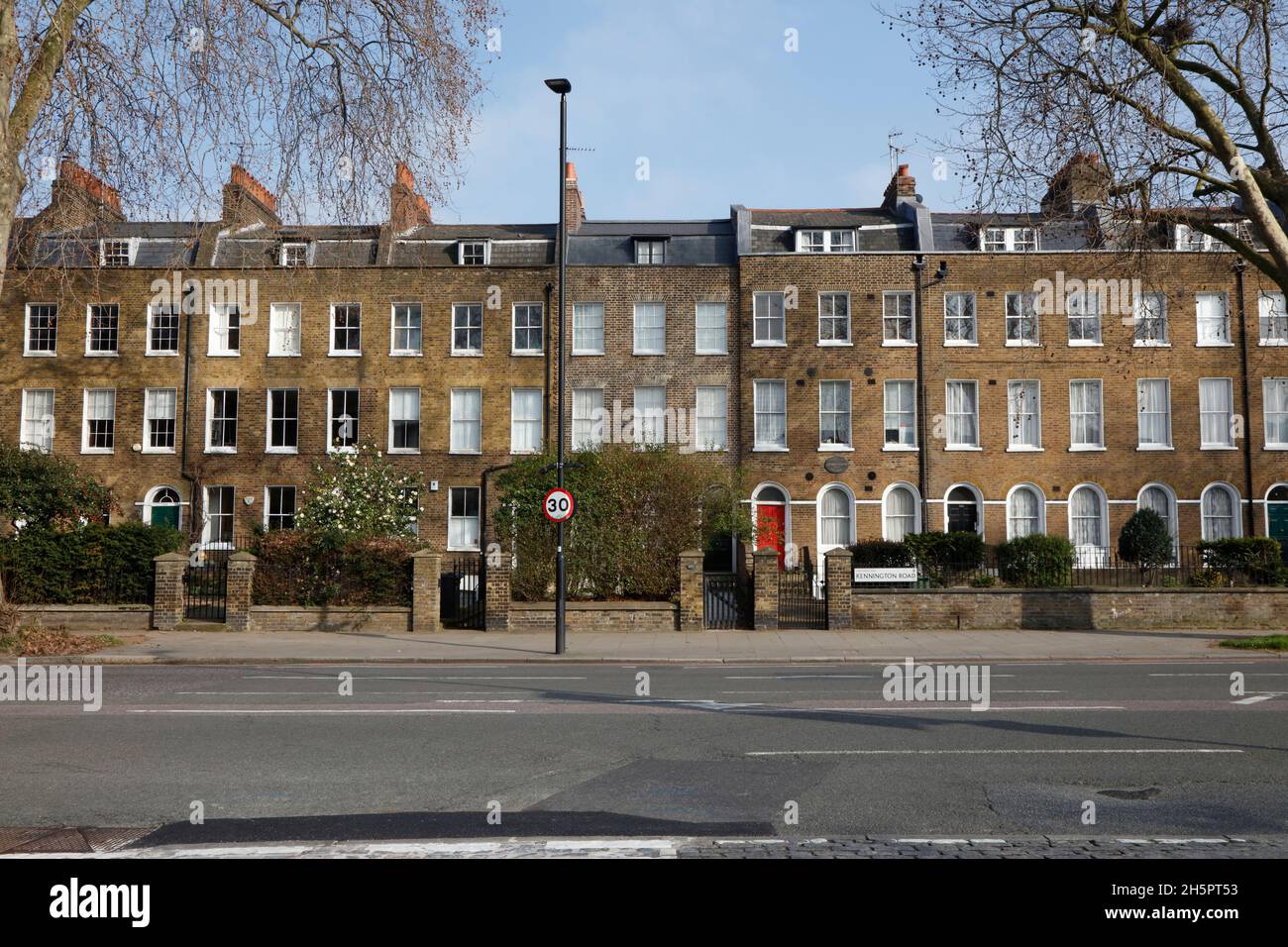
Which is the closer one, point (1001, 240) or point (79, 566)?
point (79, 566)

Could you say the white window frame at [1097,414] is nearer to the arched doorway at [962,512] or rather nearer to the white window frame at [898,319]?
the arched doorway at [962,512]

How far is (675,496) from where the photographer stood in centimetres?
2275

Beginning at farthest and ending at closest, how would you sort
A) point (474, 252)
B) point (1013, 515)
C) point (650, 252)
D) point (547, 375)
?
point (474, 252) < point (650, 252) < point (547, 375) < point (1013, 515)

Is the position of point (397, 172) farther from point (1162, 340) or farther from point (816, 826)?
point (1162, 340)

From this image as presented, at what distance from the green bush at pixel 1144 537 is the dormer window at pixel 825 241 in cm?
1266

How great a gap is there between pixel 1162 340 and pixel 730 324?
13972 millimetres

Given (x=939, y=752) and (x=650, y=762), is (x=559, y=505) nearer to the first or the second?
(x=650, y=762)

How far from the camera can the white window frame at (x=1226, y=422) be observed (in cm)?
3275

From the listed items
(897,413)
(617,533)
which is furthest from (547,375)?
(617,533)

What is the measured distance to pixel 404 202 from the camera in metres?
14.9

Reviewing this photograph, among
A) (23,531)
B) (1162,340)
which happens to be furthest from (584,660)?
(1162,340)

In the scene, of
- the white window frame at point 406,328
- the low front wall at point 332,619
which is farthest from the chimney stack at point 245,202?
the low front wall at point 332,619

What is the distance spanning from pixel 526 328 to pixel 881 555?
47.0ft

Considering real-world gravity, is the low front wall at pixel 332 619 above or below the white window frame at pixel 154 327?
below
